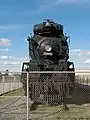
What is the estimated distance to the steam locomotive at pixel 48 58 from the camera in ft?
48.5

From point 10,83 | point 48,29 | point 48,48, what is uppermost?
point 48,29

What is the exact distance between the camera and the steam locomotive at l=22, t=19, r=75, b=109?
14.8m

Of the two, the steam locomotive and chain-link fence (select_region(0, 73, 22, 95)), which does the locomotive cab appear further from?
chain-link fence (select_region(0, 73, 22, 95))

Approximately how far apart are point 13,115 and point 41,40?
16.4ft

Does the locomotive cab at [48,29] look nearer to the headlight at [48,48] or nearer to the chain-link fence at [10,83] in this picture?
the headlight at [48,48]

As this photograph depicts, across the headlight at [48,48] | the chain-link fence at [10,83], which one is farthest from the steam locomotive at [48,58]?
the chain-link fence at [10,83]

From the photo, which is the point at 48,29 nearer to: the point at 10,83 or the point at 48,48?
the point at 48,48

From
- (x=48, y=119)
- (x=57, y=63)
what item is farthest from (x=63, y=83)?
(x=48, y=119)

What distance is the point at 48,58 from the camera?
16328 millimetres

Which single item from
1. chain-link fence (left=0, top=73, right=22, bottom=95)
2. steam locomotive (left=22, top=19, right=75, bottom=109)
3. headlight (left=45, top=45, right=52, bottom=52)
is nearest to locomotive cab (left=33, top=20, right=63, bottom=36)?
steam locomotive (left=22, top=19, right=75, bottom=109)

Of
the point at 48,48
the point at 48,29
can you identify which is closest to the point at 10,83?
the point at 48,29

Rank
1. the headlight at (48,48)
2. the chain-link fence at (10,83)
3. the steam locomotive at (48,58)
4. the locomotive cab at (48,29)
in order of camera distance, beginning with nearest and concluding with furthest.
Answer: the steam locomotive at (48,58)
the headlight at (48,48)
the locomotive cab at (48,29)
the chain-link fence at (10,83)

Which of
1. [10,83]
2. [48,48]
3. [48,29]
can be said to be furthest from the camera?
[10,83]

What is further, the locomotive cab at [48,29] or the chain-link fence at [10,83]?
the chain-link fence at [10,83]
